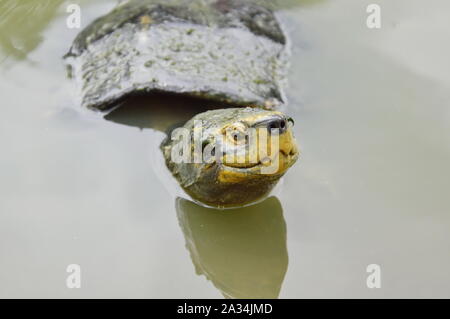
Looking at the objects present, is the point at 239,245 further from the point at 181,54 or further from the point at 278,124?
the point at 181,54

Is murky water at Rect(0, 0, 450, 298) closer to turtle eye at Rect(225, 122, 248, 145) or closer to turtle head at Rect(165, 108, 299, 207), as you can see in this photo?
turtle head at Rect(165, 108, 299, 207)

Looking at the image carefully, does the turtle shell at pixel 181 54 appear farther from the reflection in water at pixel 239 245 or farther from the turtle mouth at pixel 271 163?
the turtle mouth at pixel 271 163

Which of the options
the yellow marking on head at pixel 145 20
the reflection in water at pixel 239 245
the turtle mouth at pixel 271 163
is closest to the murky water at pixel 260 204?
the reflection in water at pixel 239 245

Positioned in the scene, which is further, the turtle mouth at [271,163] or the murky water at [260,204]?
the murky water at [260,204]

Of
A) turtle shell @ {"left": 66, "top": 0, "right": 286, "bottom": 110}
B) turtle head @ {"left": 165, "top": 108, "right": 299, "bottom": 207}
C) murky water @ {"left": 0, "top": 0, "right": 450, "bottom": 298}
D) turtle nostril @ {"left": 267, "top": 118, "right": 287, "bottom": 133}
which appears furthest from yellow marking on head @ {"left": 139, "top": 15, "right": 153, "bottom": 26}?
turtle nostril @ {"left": 267, "top": 118, "right": 287, "bottom": 133}

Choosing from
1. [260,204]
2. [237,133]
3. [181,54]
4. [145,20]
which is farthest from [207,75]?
[237,133]

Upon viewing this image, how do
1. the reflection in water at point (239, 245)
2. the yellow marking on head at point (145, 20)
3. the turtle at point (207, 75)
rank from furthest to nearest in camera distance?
the yellow marking on head at point (145, 20) < the reflection in water at point (239, 245) < the turtle at point (207, 75)

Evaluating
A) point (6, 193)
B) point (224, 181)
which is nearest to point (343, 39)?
point (224, 181)
